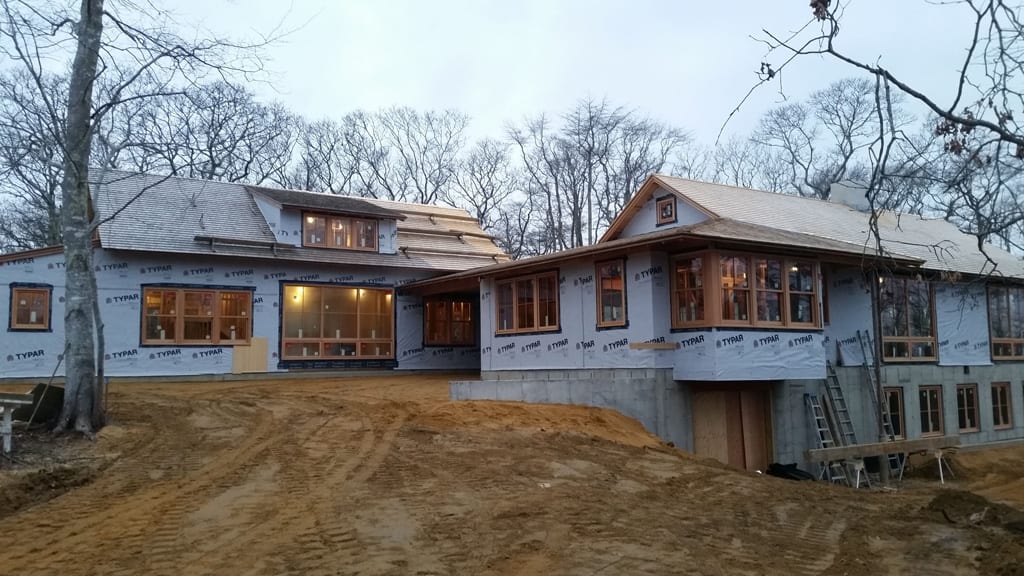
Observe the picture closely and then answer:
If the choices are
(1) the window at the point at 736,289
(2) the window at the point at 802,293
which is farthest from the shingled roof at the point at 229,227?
(2) the window at the point at 802,293

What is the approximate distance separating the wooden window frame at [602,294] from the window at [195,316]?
10.9 m

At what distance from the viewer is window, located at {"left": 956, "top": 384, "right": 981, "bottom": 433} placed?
21.9 metres

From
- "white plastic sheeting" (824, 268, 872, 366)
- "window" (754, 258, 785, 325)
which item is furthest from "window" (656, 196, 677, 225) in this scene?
"window" (754, 258, 785, 325)

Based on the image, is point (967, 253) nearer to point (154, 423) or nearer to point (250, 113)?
point (154, 423)

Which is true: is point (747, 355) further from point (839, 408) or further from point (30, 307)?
point (30, 307)

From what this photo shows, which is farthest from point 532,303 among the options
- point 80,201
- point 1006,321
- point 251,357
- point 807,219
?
point 1006,321

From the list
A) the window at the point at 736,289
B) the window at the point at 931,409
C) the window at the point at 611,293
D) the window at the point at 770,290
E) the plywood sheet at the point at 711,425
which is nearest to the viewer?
the window at the point at 736,289

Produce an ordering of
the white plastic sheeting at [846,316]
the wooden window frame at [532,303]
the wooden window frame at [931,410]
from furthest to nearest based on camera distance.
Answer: the wooden window frame at [931,410]
the white plastic sheeting at [846,316]
the wooden window frame at [532,303]

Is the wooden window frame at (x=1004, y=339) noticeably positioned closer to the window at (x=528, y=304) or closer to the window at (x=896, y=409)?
the window at (x=896, y=409)

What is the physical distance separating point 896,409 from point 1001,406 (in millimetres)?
5575

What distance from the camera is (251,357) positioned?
884 inches

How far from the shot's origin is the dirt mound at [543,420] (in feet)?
44.7

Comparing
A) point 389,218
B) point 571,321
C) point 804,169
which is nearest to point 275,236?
point 389,218

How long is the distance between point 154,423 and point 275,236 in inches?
434
